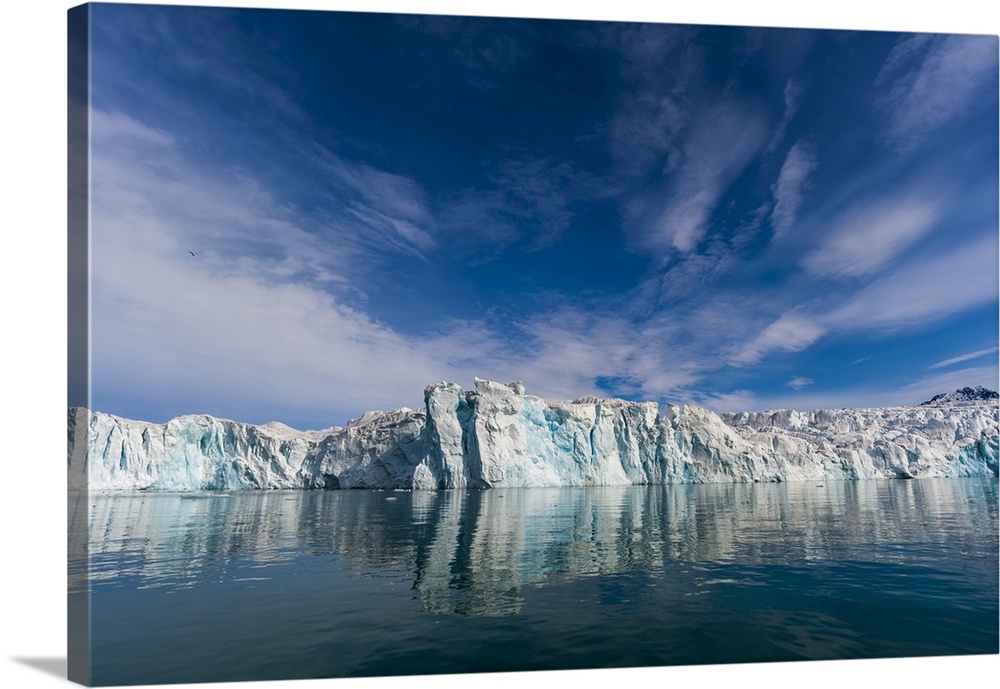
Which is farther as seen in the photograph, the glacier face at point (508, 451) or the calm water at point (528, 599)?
the glacier face at point (508, 451)

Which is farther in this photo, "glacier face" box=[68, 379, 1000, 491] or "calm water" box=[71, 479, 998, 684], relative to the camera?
"glacier face" box=[68, 379, 1000, 491]

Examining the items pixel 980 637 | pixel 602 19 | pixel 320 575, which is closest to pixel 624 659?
pixel 980 637

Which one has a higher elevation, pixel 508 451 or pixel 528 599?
pixel 528 599

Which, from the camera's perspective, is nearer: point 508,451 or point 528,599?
point 528,599
